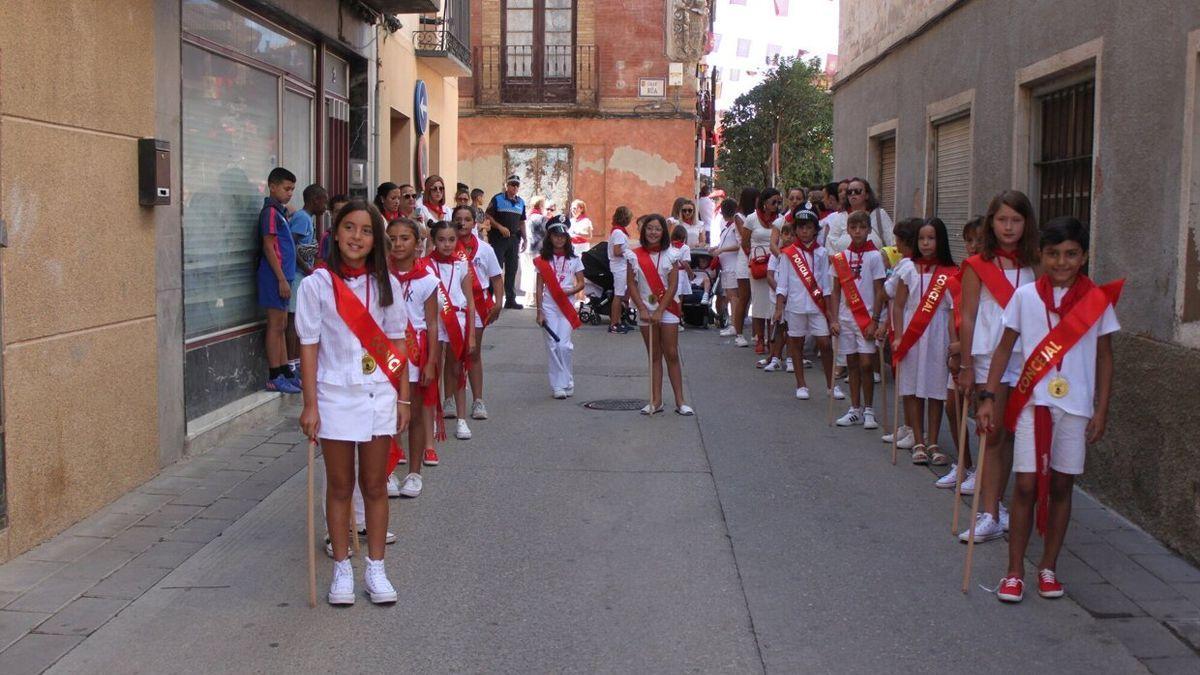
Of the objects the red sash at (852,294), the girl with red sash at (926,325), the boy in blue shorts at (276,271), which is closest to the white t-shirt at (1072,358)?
the girl with red sash at (926,325)

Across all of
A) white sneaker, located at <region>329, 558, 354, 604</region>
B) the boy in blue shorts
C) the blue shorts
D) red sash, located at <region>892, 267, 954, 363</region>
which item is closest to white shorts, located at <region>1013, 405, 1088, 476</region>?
red sash, located at <region>892, 267, 954, 363</region>

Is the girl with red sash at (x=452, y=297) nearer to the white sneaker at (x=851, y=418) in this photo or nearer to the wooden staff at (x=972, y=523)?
the white sneaker at (x=851, y=418)

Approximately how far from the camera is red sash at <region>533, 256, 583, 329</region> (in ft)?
37.9

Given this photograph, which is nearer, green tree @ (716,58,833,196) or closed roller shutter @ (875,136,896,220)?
closed roller shutter @ (875,136,896,220)

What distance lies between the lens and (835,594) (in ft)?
19.6

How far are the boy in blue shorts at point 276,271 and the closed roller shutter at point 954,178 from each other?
610 cm

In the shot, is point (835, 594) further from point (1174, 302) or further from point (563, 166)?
point (563, 166)

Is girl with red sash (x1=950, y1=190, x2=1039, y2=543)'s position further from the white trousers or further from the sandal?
the white trousers

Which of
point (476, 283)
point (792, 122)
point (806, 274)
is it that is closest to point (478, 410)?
point (476, 283)

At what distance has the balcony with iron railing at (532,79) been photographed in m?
29.9

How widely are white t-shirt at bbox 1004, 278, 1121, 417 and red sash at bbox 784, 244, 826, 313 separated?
18.2ft

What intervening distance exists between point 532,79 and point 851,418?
20.9 meters

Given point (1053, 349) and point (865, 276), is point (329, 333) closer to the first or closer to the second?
point (1053, 349)

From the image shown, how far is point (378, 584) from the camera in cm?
575
